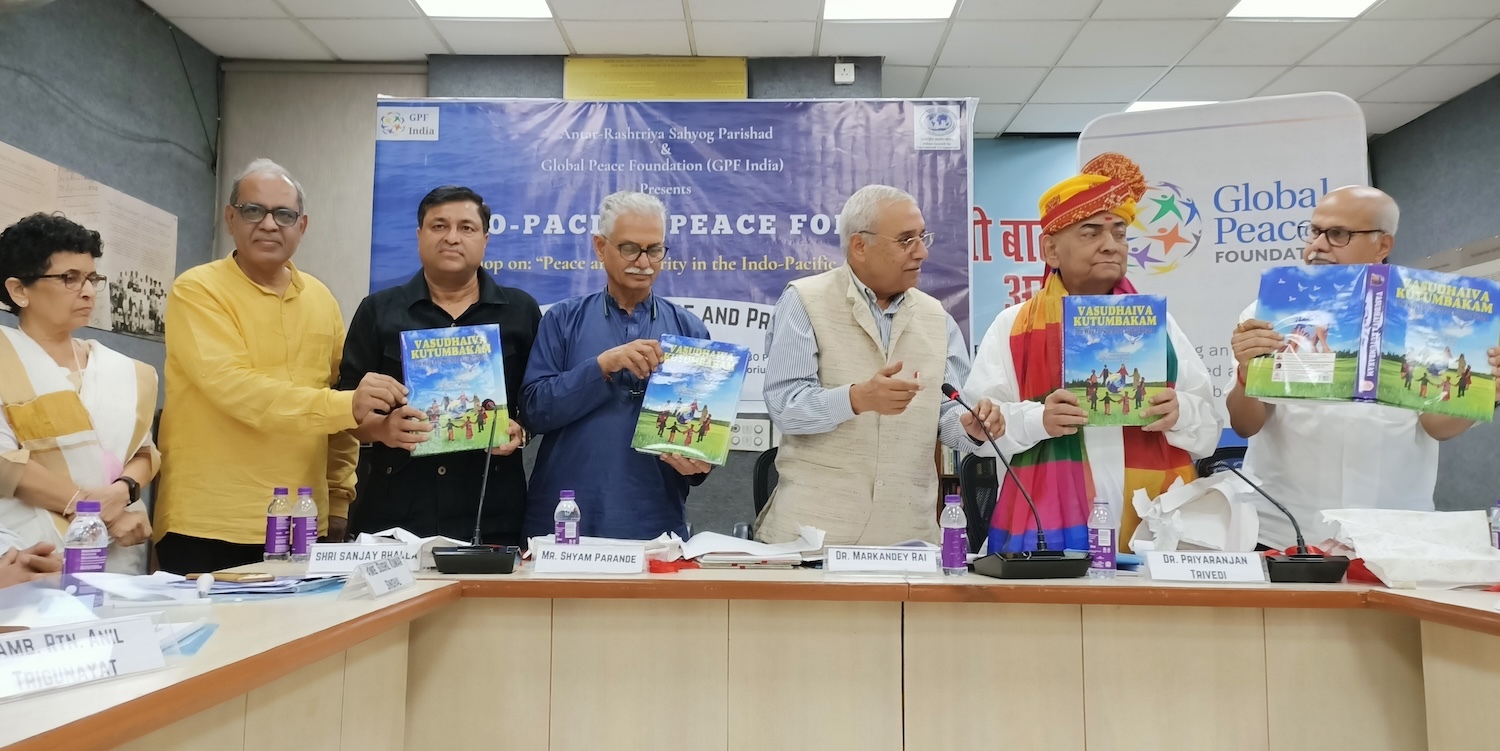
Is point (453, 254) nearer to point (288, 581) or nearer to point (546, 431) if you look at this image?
point (546, 431)

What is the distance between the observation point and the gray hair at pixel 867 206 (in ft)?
7.95

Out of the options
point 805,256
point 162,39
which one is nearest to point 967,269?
point 805,256

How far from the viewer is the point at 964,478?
299 centimetres

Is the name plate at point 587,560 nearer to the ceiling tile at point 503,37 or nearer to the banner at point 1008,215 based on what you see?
the ceiling tile at point 503,37

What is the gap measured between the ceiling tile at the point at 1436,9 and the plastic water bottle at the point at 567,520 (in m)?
4.99

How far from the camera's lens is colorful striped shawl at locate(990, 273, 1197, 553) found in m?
2.31

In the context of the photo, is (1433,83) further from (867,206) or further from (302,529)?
(302,529)

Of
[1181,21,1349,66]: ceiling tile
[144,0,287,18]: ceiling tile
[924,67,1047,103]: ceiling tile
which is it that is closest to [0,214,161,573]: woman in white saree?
[144,0,287,18]: ceiling tile

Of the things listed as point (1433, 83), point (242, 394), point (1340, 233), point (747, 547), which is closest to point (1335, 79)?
point (1433, 83)

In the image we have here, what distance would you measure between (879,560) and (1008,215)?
4920mm

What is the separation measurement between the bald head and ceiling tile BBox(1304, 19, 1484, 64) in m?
3.25

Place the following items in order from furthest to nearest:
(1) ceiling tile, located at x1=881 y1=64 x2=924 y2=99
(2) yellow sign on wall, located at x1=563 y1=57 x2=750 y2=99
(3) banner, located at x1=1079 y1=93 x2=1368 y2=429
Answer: (1) ceiling tile, located at x1=881 y1=64 x2=924 y2=99
(2) yellow sign on wall, located at x1=563 y1=57 x2=750 y2=99
(3) banner, located at x1=1079 y1=93 x2=1368 y2=429

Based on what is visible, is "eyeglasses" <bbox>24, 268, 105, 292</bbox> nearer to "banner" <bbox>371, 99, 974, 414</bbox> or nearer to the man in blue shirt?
the man in blue shirt

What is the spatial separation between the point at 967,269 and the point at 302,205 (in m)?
2.90
